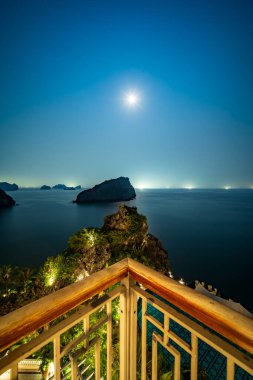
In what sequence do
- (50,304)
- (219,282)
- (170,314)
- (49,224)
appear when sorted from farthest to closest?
(49,224) → (219,282) → (170,314) → (50,304)

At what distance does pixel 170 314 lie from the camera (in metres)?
1.17

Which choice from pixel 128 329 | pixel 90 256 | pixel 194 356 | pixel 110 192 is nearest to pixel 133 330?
pixel 128 329

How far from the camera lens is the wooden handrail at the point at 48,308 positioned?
840mm

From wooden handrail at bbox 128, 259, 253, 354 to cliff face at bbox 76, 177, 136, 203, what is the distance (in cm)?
9659

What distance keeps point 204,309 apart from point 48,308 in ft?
2.68

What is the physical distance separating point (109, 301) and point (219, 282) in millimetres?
25210

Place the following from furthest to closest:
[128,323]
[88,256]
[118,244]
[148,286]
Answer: [118,244] → [88,256] → [128,323] → [148,286]

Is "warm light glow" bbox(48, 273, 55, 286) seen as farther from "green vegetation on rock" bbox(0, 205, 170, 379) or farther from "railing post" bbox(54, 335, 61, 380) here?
"railing post" bbox(54, 335, 61, 380)

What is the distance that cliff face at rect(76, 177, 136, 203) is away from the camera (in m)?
102

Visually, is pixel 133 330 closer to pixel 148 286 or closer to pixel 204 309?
pixel 148 286

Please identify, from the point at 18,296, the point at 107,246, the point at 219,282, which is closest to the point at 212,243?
the point at 219,282

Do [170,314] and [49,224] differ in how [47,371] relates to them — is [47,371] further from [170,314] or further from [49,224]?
[49,224]

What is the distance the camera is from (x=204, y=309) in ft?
3.18

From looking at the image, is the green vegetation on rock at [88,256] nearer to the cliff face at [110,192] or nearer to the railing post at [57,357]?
the railing post at [57,357]
